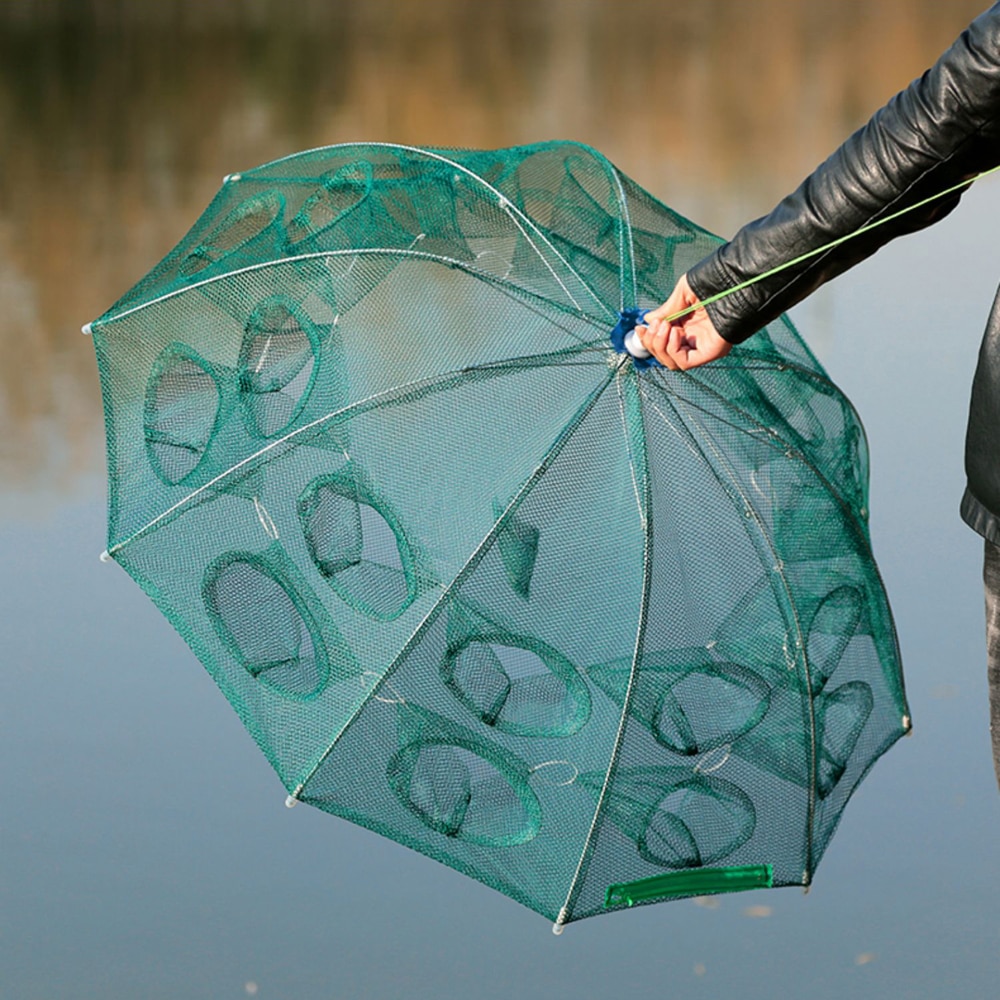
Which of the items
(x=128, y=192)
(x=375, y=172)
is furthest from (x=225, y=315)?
(x=128, y=192)

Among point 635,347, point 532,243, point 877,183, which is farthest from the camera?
point 532,243

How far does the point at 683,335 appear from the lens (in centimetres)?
224

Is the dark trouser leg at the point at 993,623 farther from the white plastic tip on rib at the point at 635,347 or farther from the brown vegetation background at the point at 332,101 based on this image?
the brown vegetation background at the point at 332,101

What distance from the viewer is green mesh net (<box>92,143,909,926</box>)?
2.44 m

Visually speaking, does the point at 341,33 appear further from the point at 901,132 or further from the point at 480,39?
the point at 901,132

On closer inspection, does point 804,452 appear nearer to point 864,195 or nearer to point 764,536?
Result: point 764,536

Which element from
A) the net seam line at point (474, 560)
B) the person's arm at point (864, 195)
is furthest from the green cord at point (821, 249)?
the net seam line at point (474, 560)

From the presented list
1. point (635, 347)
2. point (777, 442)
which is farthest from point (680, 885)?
point (635, 347)

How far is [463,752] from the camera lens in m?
2.45

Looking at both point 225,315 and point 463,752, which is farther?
point 225,315

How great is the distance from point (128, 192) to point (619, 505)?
5.41 meters

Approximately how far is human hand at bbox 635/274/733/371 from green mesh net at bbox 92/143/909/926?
177 millimetres

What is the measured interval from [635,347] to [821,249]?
427 millimetres

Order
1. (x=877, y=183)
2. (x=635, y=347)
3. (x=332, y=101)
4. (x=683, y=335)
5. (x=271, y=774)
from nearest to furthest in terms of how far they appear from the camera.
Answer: (x=877, y=183) → (x=683, y=335) → (x=635, y=347) → (x=271, y=774) → (x=332, y=101)
